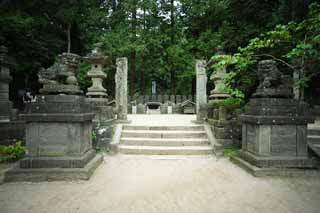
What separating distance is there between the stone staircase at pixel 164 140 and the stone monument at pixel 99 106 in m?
0.53

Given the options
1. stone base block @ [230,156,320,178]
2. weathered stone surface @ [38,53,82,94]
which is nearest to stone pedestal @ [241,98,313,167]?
stone base block @ [230,156,320,178]

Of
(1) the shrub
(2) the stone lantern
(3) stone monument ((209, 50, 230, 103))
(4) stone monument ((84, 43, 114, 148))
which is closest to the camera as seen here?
(1) the shrub

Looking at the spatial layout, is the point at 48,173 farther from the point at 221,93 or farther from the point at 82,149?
the point at 221,93

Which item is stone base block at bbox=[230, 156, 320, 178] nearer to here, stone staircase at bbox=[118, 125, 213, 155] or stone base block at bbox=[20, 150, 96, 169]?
stone staircase at bbox=[118, 125, 213, 155]

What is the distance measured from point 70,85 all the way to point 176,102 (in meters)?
14.3

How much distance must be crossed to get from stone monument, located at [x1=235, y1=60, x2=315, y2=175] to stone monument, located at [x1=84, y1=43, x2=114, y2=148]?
3976 millimetres

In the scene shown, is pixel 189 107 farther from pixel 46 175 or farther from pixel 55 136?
pixel 46 175

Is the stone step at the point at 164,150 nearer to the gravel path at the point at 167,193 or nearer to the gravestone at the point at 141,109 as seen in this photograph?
the gravel path at the point at 167,193

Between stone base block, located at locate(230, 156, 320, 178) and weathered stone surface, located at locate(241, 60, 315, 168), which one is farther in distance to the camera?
weathered stone surface, located at locate(241, 60, 315, 168)

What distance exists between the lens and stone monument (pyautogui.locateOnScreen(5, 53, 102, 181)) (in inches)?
154

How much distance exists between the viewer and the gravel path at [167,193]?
2.89 metres

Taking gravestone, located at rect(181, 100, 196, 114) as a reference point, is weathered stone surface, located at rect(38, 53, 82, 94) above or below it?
above

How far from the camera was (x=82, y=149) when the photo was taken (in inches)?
170

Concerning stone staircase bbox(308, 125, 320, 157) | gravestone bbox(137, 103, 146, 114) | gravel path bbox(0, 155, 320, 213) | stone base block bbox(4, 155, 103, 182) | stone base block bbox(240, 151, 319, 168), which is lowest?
gravel path bbox(0, 155, 320, 213)
